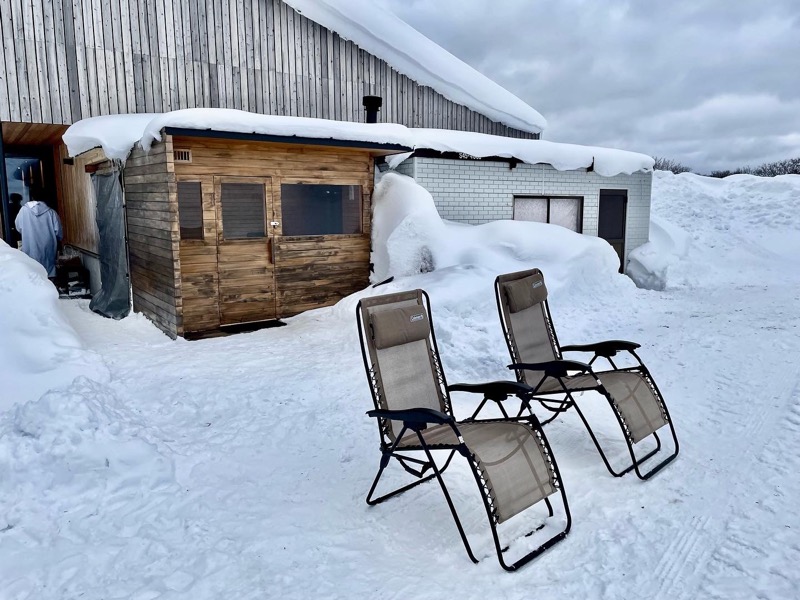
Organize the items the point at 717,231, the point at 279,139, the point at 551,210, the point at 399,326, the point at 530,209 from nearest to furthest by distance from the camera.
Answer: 1. the point at 399,326
2. the point at 279,139
3. the point at 530,209
4. the point at 551,210
5. the point at 717,231

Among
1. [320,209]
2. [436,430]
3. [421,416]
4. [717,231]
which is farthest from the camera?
[717,231]

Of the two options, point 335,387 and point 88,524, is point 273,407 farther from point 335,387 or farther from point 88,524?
point 88,524

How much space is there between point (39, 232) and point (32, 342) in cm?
710

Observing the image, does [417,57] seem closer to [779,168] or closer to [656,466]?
[656,466]

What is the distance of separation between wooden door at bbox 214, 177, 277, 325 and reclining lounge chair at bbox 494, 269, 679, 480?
448 cm

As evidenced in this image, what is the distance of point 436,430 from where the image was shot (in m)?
3.30

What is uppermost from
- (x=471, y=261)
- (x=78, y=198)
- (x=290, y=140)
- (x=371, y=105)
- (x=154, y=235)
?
(x=371, y=105)

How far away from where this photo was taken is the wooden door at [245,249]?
7.67 meters

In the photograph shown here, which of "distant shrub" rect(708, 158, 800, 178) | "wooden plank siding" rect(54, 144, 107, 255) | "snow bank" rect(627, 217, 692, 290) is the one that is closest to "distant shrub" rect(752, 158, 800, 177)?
"distant shrub" rect(708, 158, 800, 178)

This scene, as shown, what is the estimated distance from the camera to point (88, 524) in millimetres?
3062

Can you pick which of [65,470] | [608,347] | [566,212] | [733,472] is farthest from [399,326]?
[566,212]

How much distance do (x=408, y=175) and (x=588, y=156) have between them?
166 inches

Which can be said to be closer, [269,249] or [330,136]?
[330,136]

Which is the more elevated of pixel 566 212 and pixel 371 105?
pixel 371 105
